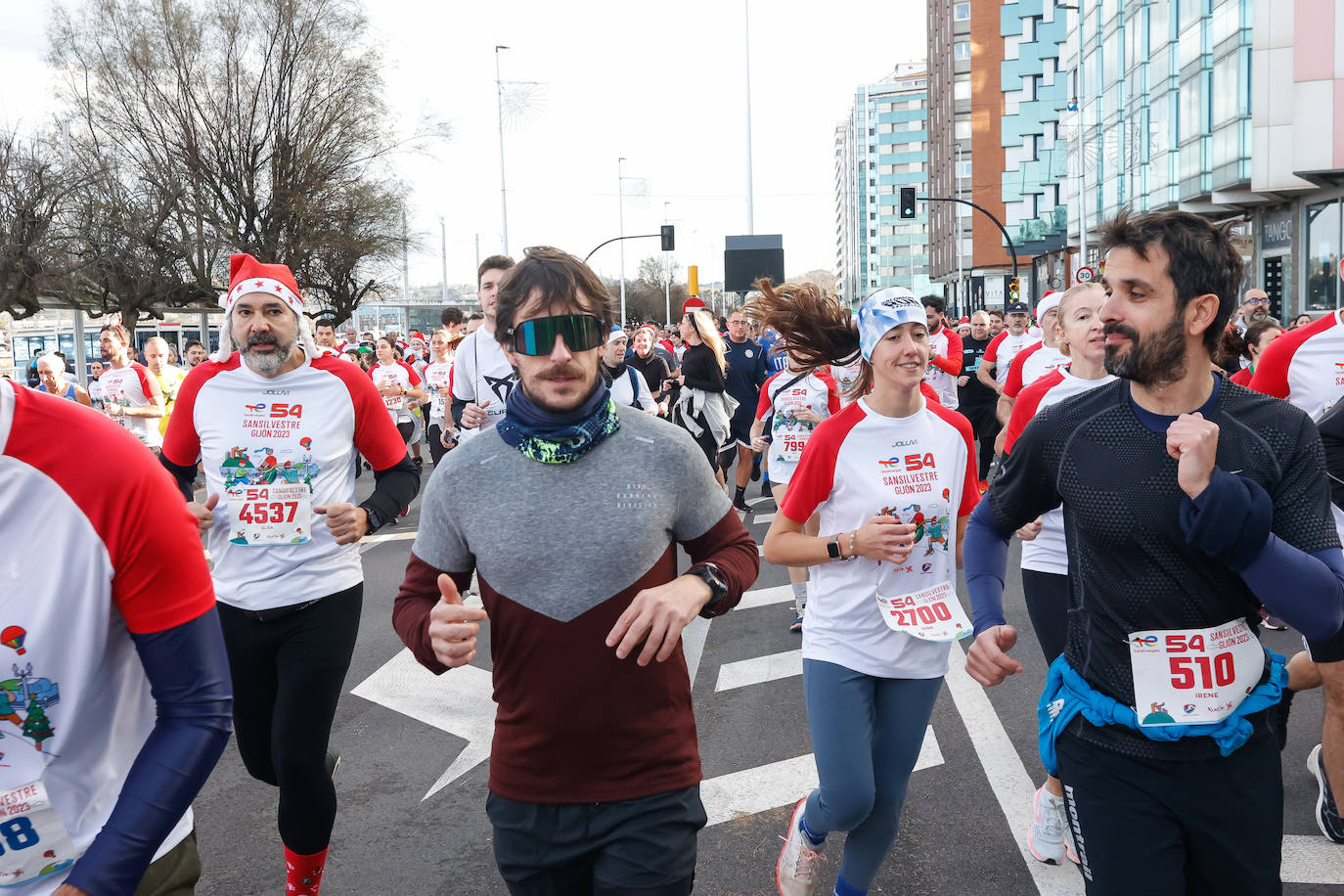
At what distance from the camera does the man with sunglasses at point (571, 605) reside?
2.57 metres

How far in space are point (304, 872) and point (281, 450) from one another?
4.71 feet

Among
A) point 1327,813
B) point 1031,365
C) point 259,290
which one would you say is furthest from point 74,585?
point 1031,365

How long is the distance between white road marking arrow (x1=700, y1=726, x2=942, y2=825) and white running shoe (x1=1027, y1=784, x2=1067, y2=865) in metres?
0.61

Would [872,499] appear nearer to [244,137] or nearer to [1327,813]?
[1327,813]

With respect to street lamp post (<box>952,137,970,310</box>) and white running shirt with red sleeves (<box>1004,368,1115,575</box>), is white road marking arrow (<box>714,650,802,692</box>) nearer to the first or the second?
white running shirt with red sleeves (<box>1004,368,1115,575</box>)

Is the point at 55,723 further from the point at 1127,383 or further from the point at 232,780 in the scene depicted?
the point at 232,780

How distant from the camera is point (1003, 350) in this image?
44.1 feet

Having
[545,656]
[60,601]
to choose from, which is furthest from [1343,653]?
[60,601]

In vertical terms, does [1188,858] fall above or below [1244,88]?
below

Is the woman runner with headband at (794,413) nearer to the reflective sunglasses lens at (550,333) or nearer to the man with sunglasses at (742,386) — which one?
the man with sunglasses at (742,386)

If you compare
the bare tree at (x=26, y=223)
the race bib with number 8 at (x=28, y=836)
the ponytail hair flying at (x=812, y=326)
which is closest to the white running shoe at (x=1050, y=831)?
the ponytail hair flying at (x=812, y=326)

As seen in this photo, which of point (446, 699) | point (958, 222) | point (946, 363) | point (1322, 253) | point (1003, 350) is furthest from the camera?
point (958, 222)

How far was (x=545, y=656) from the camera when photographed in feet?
8.48

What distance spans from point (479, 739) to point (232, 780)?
1.13 metres
